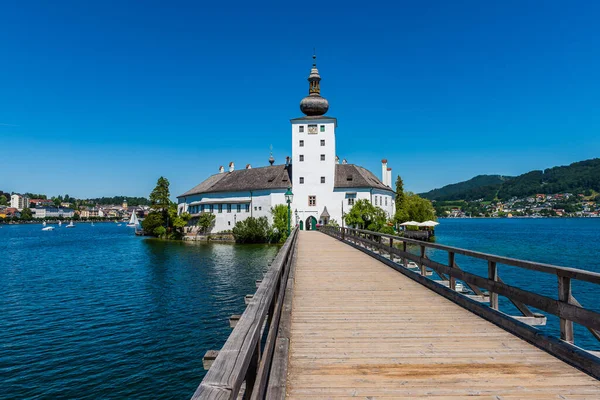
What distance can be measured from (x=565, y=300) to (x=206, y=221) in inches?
Answer: 2342

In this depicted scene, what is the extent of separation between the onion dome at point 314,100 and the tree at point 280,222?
45.4 ft

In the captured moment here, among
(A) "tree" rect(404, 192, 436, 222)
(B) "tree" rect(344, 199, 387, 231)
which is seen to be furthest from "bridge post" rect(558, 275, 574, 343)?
(A) "tree" rect(404, 192, 436, 222)

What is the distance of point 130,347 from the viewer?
13375mm

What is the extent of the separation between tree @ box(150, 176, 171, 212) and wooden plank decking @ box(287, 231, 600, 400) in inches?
2636

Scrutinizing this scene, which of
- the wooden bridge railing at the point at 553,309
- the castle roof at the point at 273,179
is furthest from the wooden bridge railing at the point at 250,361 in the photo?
the castle roof at the point at 273,179

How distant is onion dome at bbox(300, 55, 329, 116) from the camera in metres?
55.5

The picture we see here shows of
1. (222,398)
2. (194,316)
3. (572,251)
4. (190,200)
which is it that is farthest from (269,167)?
(222,398)

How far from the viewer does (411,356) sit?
16.5 ft

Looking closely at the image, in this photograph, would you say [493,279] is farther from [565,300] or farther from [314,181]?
[314,181]

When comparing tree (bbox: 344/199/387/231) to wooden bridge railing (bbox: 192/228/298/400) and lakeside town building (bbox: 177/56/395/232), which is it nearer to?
lakeside town building (bbox: 177/56/395/232)

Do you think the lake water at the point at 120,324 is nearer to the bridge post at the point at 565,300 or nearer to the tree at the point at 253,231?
the bridge post at the point at 565,300

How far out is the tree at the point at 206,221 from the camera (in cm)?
6188

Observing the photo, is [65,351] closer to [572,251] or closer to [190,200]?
[572,251]

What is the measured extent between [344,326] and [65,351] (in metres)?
11.0
